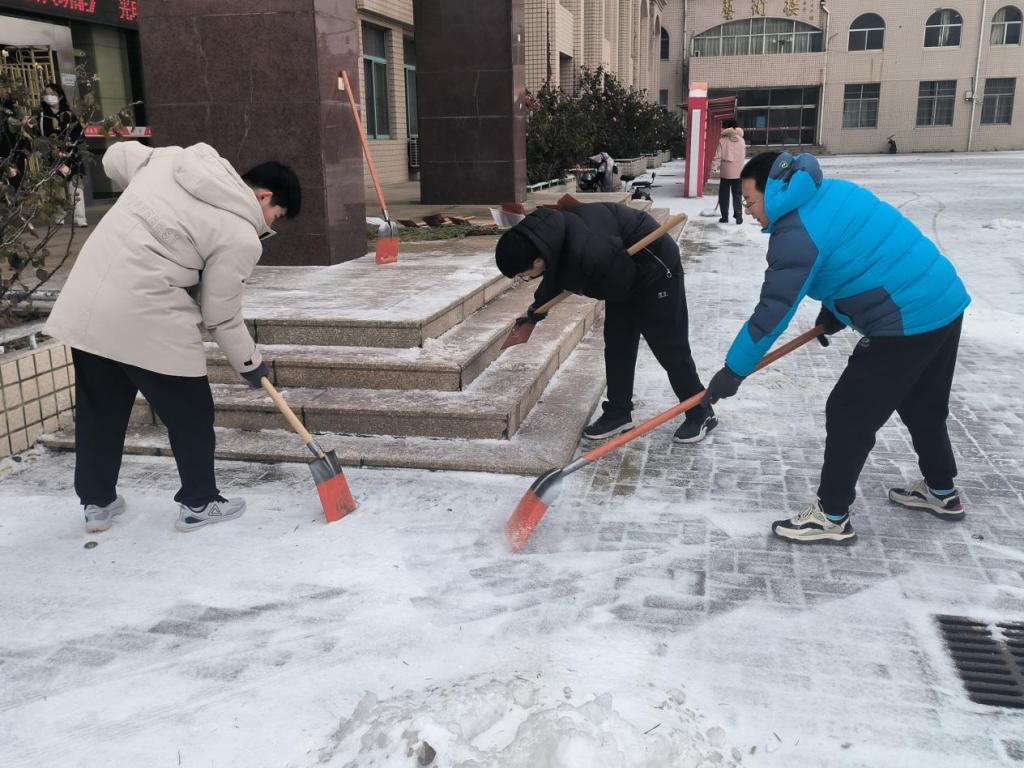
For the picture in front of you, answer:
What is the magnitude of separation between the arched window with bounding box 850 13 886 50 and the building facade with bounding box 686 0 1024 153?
4 cm

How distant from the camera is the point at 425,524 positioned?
3371 mm

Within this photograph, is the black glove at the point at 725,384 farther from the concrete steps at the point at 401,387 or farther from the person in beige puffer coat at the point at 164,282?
the person in beige puffer coat at the point at 164,282

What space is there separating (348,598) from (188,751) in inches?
30.4

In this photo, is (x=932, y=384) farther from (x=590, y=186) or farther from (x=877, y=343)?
(x=590, y=186)

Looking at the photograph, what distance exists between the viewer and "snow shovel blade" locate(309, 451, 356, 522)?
3.37 metres

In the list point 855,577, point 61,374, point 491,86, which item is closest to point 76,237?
A: point 61,374

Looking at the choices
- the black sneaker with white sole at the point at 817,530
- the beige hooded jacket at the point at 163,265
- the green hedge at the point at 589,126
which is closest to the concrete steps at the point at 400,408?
the beige hooded jacket at the point at 163,265

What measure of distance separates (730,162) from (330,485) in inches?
412

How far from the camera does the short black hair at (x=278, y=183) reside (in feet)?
10.3

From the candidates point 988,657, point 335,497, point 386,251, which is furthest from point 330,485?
point 386,251

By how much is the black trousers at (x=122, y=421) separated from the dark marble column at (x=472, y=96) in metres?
7.85

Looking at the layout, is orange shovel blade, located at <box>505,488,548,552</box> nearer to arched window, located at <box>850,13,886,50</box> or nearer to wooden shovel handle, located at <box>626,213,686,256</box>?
wooden shovel handle, located at <box>626,213,686,256</box>

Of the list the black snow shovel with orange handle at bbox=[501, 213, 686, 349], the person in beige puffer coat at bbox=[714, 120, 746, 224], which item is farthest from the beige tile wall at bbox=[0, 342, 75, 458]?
the person in beige puffer coat at bbox=[714, 120, 746, 224]

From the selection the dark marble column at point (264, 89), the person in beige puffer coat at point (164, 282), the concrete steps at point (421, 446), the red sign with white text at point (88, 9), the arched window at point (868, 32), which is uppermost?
the arched window at point (868, 32)
